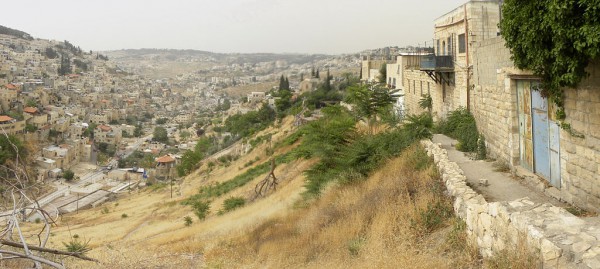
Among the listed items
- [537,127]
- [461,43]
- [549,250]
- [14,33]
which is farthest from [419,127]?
[14,33]

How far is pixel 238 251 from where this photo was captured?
919 cm

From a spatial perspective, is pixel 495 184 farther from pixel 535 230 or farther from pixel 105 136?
pixel 105 136

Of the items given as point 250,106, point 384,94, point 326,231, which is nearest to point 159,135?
point 250,106

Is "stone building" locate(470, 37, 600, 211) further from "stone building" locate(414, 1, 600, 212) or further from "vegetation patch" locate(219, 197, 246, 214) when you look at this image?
"vegetation patch" locate(219, 197, 246, 214)

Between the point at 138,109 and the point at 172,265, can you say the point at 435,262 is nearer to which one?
the point at 172,265

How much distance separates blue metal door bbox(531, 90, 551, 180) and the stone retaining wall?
166cm

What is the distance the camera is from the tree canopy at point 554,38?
464 cm

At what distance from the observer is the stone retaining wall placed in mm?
3908

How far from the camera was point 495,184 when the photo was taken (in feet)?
24.7

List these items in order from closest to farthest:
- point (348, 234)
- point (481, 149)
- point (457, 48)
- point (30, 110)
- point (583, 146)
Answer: point (583, 146) → point (348, 234) → point (481, 149) → point (457, 48) → point (30, 110)

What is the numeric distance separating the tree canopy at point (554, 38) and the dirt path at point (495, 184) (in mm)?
1435

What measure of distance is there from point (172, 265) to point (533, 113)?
796 cm

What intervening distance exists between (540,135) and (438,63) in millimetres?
11316

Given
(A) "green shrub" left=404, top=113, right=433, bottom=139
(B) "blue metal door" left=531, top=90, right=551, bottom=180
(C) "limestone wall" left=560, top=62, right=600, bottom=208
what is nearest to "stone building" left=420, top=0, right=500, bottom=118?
(A) "green shrub" left=404, top=113, right=433, bottom=139
